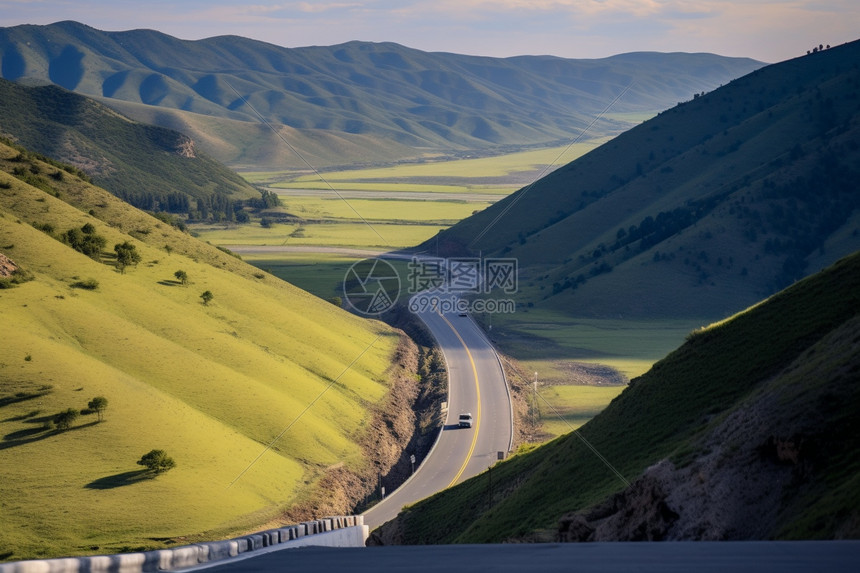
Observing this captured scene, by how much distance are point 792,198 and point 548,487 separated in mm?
105061

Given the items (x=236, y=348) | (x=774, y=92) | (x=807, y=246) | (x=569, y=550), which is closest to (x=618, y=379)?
(x=236, y=348)

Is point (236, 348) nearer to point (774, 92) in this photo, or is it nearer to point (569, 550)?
point (569, 550)

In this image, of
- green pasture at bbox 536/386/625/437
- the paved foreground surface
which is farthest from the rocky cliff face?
green pasture at bbox 536/386/625/437

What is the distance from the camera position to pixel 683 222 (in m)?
128

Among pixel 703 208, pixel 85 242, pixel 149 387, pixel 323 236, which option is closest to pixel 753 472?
pixel 149 387

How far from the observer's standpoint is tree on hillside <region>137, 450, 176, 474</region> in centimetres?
4328

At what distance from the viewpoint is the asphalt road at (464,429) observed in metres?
51.4

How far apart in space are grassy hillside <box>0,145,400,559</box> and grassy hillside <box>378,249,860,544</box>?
458 inches

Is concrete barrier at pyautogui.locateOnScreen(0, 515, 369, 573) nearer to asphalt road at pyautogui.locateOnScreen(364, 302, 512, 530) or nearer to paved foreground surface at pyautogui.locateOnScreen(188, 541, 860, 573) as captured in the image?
paved foreground surface at pyautogui.locateOnScreen(188, 541, 860, 573)

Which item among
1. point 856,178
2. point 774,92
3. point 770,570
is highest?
point 774,92

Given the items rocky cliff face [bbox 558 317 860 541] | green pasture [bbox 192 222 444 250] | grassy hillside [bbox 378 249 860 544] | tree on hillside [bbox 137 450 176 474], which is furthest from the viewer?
green pasture [bbox 192 222 444 250]

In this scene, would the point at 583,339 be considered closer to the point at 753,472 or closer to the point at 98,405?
the point at 98,405

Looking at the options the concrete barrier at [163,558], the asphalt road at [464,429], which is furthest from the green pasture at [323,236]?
the concrete barrier at [163,558]

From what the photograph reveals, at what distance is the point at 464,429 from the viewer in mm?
63094
